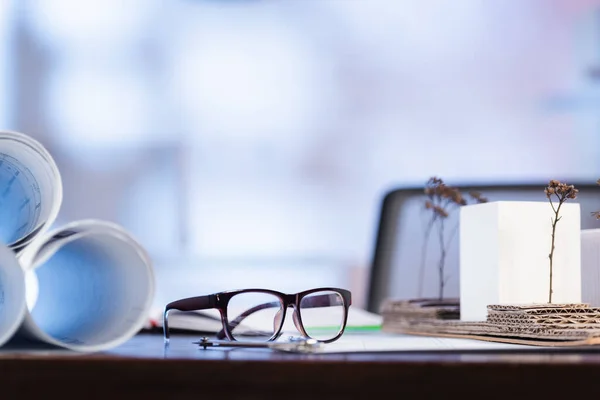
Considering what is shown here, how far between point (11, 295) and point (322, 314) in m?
0.32

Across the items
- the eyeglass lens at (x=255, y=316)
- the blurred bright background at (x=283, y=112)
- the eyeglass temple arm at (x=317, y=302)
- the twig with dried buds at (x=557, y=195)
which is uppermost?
the blurred bright background at (x=283, y=112)

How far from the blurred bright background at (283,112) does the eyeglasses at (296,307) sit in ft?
6.44

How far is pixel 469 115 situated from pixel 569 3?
567mm

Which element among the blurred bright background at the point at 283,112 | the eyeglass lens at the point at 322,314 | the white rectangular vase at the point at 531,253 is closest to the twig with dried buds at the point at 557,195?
the white rectangular vase at the point at 531,253

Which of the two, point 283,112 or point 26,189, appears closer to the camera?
point 26,189

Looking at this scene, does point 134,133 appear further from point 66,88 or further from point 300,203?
point 300,203

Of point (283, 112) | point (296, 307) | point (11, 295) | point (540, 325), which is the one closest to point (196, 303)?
point (296, 307)

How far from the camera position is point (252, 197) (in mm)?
2906

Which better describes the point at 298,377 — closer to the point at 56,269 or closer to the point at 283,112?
the point at 56,269

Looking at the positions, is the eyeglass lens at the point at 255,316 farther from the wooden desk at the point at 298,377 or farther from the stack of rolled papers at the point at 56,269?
the wooden desk at the point at 298,377

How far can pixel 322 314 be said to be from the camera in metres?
0.82

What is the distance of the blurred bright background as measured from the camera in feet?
9.38

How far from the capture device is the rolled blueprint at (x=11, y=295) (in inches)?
23.8

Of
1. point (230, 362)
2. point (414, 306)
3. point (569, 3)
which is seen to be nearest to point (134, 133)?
point (569, 3)
